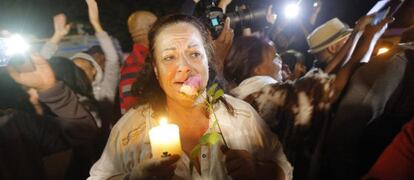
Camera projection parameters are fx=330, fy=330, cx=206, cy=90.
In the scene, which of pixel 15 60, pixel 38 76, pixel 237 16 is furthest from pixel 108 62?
pixel 237 16

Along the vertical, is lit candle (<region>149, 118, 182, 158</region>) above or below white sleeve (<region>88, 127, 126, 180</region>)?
above

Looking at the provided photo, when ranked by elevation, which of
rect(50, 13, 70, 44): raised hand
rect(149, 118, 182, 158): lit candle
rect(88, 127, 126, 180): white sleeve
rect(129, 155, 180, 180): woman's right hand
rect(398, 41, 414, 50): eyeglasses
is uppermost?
rect(50, 13, 70, 44): raised hand

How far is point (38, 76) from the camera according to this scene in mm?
1998

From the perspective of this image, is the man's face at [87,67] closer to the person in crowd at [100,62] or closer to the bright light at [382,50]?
the person in crowd at [100,62]

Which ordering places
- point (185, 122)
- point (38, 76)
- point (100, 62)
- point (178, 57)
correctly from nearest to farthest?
1. point (178, 57)
2. point (185, 122)
3. point (38, 76)
4. point (100, 62)

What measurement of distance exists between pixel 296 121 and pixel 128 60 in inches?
48.1

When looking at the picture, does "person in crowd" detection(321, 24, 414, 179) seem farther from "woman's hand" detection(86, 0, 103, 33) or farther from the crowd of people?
"woman's hand" detection(86, 0, 103, 33)

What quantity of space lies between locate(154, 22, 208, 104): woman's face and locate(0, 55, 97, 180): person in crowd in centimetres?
77

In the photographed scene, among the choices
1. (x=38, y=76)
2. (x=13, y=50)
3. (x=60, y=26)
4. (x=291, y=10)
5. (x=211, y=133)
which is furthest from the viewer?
(x=291, y=10)

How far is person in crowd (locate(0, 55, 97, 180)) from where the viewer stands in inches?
77.9

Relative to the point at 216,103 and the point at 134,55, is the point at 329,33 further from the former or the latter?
the point at 134,55

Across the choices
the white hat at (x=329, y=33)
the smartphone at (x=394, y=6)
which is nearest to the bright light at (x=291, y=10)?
the white hat at (x=329, y=33)

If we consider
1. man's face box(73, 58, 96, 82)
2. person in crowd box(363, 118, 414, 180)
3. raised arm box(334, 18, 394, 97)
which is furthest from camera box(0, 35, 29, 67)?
person in crowd box(363, 118, 414, 180)

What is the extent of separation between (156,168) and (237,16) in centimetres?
123
